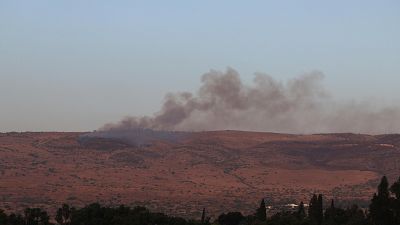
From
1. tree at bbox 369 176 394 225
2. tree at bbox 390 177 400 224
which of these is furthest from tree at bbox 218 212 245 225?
tree at bbox 390 177 400 224

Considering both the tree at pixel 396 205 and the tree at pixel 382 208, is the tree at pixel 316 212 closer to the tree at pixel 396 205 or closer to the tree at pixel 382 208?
the tree at pixel 382 208

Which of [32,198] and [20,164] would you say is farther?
[20,164]

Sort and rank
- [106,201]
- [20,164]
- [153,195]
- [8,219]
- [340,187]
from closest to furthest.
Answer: [8,219], [106,201], [153,195], [340,187], [20,164]

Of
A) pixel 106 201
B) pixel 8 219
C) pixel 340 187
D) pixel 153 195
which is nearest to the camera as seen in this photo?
pixel 8 219

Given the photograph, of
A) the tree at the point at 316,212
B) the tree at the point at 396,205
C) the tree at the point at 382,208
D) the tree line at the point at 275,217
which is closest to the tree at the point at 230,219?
the tree line at the point at 275,217

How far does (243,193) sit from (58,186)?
45177 mm

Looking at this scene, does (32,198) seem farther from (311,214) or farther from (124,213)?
(311,214)

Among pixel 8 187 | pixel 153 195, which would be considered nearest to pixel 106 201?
pixel 153 195

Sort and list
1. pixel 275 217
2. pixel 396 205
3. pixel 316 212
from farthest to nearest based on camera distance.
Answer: pixel 316 212 → pixel 275 217 → pixel 396 205

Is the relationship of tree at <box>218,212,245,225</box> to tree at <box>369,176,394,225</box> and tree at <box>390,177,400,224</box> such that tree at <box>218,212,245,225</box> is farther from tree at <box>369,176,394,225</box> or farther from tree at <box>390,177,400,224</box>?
tree at <box>390,177,400,224</box>

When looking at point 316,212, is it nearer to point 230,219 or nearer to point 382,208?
point 382,208

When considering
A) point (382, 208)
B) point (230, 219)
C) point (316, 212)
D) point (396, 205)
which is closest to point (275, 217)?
point (316, 212)

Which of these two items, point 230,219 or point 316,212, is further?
point 230,219

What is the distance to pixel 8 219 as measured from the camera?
9181 centimetres
